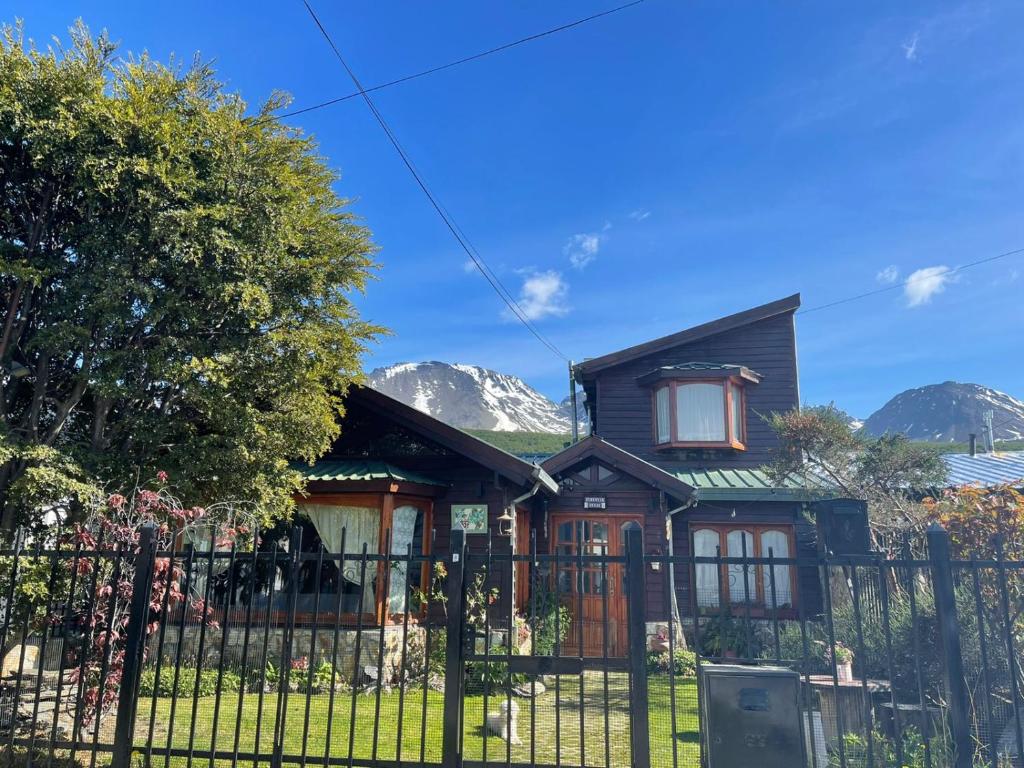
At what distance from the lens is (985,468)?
16.1 meters

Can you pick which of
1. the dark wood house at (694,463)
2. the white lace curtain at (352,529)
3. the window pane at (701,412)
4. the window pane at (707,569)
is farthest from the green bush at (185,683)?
the window pane at (701,412)

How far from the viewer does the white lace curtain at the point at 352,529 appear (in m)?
11.4

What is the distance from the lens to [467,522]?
1240 cm

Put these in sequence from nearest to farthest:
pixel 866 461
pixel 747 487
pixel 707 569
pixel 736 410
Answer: pixel 866 461 < pixel 747 487 < pixel 707 569 < pixel 736 410

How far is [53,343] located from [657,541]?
10405 millimetres

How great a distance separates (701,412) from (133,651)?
43.6 feet

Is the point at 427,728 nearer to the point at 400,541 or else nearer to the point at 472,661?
the point at 472,661

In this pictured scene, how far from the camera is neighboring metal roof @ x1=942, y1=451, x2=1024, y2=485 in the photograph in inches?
580

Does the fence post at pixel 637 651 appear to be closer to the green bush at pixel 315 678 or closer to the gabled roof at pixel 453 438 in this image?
the green bush at pixel 315 678

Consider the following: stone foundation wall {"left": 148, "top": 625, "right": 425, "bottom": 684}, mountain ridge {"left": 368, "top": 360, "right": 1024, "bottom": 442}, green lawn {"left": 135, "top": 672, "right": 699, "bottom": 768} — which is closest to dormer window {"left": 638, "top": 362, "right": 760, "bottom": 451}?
green lawn {"left": 135, "top": 672, "right": 699, "bottom": 768}

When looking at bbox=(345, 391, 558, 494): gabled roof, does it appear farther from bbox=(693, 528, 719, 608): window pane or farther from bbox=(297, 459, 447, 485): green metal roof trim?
bbox=(693, 528, 719, 608): window pane

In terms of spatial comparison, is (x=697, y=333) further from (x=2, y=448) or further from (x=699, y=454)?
(x=2, y=448)

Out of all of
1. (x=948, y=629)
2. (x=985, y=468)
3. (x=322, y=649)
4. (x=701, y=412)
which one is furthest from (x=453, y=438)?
(x=985, y=468)

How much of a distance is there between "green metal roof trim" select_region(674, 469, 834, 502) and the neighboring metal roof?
3.30 m
